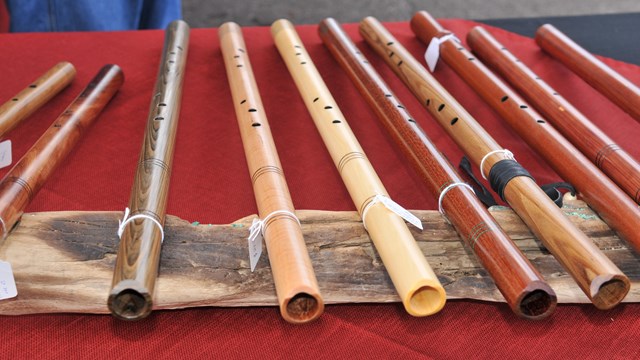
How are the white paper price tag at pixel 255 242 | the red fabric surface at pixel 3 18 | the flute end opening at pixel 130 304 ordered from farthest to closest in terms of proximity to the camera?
the red fabric surface at pixel 3 18 < the white paper price tag at pixel 255 242 < the flute end opening at pixel 130 304

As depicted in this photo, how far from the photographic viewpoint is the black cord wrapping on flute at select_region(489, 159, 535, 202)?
1.06m

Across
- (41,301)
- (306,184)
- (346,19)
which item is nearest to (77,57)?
(306,184)

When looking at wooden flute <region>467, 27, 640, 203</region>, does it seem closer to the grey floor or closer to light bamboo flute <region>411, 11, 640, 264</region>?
light bamboo flute <region>411, 11, 640, 264</region>

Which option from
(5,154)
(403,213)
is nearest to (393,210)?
(403,213)

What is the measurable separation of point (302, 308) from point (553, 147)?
584mm

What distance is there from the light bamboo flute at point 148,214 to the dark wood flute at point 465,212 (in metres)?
0.42

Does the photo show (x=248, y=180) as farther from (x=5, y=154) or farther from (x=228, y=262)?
(x=5, y=154)

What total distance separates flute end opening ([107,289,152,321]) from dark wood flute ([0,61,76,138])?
580 millimetres

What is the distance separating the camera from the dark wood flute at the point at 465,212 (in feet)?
2.76

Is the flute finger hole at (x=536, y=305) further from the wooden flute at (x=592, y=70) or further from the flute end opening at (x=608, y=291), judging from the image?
the wooden flute at (x=592, y=70)

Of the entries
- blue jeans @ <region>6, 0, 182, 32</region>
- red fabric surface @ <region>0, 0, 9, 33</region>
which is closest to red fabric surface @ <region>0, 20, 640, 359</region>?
blue jeans @ <region>6, 0, 182, 32</region>

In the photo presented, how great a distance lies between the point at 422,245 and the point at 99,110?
2.53ft

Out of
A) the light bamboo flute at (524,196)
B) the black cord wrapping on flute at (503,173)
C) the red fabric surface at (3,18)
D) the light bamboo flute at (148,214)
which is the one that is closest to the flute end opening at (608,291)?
the light bamboo flute at (524,196)

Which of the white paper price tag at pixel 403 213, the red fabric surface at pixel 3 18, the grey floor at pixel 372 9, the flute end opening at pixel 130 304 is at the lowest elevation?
the flute end opening at pixel 130 304
